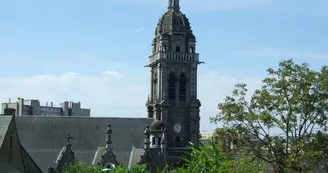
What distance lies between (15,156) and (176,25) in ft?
130

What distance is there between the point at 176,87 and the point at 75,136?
15.4 meters

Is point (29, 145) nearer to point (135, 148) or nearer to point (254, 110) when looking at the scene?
point (135, 148)

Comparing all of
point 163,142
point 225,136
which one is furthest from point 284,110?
point 163,142

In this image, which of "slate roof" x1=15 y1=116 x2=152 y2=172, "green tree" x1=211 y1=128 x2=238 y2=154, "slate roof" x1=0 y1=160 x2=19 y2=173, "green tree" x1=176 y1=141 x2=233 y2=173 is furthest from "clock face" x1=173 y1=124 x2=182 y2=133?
"green tree" x1=176 y1=141 x2=233 y2=173

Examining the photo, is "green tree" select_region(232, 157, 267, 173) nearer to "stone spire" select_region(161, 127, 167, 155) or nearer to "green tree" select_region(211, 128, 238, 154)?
"green tree" select_region(211, 128, 238, 154)

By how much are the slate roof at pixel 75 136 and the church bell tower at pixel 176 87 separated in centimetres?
457

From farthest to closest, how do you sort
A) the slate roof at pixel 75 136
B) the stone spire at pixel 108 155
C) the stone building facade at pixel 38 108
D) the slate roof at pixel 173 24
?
the stone building facade at pixel 38 108
the slate roof at pixel 173 24
the slate roof at pixel 75 136
the stone spire at pixel 108 155

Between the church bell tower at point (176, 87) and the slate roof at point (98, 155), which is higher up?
the church bell tower at point (176, 87)

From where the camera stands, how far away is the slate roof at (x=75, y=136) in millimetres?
71250

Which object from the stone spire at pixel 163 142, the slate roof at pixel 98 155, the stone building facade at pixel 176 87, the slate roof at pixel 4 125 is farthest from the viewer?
the stone building facade at pixel 176 87

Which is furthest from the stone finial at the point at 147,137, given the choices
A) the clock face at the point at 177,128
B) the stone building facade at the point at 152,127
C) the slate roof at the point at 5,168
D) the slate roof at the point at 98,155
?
the slate roof at the point at 5,168

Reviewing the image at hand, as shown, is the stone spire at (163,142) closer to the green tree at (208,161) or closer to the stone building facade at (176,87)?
the stone building facade at (176,87)

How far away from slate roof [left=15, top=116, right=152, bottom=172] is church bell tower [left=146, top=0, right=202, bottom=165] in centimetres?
457

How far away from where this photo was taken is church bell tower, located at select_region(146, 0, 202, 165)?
80.2m
